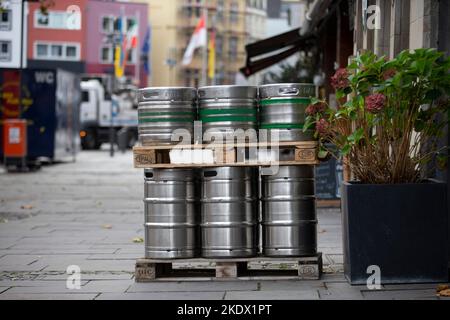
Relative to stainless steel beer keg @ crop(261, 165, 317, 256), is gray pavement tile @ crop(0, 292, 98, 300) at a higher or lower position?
lower

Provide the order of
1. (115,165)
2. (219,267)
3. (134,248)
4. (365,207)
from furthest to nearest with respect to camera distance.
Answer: (115,165), (134,248), (219,267), (365,207)

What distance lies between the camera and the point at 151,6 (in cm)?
8688

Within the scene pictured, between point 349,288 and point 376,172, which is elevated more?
point 376,172

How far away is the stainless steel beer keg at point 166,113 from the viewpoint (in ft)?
24.9

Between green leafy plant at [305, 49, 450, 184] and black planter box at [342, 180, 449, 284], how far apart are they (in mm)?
224

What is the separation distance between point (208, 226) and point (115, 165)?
23.6 m

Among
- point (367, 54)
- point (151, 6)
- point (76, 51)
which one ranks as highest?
point (151, 6)

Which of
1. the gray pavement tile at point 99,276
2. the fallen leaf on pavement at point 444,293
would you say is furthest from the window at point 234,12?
the fallen leaf on pavement at point 444,293

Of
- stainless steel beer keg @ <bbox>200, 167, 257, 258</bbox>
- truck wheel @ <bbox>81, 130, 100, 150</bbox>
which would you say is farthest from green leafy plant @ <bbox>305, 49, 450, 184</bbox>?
truck wheel @ <bbox>81, 130, 100, 150</bbox>

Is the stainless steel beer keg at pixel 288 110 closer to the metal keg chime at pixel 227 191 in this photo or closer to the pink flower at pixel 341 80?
the metal keg chime at pixel 227 191

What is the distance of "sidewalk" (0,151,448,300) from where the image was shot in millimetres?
6914

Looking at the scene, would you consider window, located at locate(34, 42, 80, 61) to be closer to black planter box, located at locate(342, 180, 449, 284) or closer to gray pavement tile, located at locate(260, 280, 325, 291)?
gray pavement tile, located at locate(260, 280, 325, 291)

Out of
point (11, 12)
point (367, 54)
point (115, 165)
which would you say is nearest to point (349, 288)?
point (367, 54)
